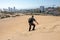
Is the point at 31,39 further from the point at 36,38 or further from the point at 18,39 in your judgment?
the point at 18,39

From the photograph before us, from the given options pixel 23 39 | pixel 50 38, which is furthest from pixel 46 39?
pixel 23 39

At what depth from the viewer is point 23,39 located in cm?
841

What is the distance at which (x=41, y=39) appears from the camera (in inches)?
304

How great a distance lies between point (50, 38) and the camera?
25.0ft

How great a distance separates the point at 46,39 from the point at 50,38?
22cm

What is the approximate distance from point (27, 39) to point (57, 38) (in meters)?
1.71

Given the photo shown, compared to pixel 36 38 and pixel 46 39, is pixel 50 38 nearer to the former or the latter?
pixel 46 39

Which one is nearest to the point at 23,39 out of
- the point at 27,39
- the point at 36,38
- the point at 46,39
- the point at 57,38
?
the point at 27,39

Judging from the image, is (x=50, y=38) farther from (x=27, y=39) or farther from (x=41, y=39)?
(x=27, y=39)

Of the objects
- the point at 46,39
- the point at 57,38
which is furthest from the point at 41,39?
the point at 57,38

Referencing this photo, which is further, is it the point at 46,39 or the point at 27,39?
the point at 27,39

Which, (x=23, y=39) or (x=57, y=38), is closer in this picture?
(x=57, y=38)

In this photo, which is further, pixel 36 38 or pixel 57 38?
pixel 36 38

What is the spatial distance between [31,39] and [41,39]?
2.10ft
